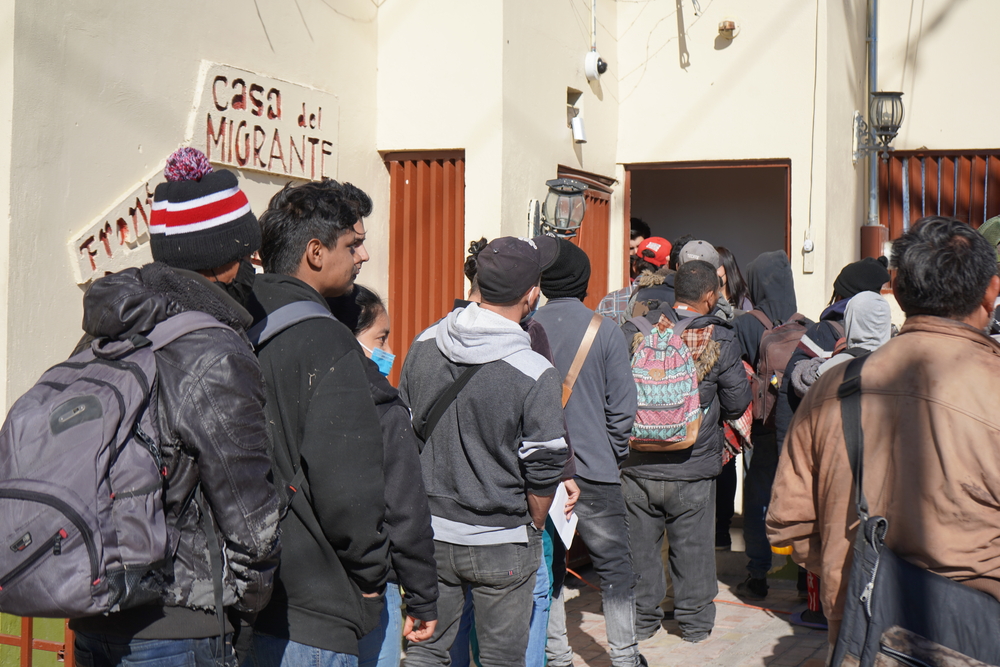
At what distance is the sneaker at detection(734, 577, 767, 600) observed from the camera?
20.1 feet

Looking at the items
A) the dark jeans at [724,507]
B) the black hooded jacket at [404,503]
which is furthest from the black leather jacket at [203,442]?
the dark jeans at [724,507]

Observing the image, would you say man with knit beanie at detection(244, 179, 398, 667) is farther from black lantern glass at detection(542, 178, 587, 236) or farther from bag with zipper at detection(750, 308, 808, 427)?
black lantern glass at detection(542, 178, 587, 236)

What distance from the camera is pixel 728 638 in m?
5.40

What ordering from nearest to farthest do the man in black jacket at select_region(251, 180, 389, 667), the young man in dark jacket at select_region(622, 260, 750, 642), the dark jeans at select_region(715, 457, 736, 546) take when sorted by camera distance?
the man in black jacket at select_region(251, 180, 389, 667), the young man in dark jacket at select_region(622, 260, 750, 642), the dark jeans at select_region(715, 457, 736, 546)

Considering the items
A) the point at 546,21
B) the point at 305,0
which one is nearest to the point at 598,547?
the point at 305,0

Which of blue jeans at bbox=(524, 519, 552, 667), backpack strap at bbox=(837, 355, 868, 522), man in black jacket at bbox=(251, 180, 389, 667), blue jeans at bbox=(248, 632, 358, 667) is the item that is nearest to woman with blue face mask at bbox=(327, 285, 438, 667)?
man in black jacket at bbox=(251, 180, 389, 667)

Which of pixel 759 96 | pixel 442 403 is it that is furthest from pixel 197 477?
pixel 759 96

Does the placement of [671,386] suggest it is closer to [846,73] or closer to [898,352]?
[898,352]

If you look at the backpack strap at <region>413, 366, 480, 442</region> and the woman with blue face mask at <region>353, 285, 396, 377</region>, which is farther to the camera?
the woman with blue face mask at <region>353, 285, 396, 377</region>

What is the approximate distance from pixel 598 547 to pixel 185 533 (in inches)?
111

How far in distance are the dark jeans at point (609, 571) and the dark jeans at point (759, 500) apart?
192 centimetres

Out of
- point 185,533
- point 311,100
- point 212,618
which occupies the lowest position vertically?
point 212,618

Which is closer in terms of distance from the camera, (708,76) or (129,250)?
(129,250)

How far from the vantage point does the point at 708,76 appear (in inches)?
329
